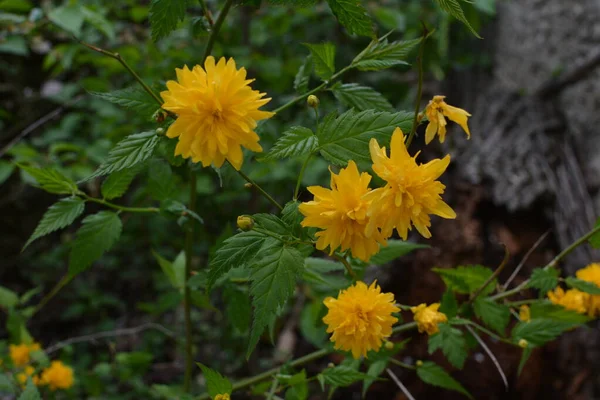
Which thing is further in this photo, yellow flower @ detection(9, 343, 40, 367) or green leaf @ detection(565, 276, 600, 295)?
yellow flower @ detection(9, 343, 40, 367)

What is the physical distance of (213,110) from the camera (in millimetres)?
546

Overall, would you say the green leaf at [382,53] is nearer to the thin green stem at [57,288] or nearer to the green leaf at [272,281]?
the green leaf at [272,281]

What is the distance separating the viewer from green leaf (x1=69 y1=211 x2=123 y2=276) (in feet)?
2.50

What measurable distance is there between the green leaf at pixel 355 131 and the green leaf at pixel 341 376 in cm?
33

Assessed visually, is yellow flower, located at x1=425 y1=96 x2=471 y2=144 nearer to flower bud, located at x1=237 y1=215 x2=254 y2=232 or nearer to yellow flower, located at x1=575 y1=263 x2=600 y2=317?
flower bud, located at x1=237 y1=215 x2=254 y2=232

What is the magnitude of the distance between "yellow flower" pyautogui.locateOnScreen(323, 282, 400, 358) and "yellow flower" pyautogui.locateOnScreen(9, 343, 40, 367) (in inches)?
35.3

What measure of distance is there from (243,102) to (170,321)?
176 centimetres

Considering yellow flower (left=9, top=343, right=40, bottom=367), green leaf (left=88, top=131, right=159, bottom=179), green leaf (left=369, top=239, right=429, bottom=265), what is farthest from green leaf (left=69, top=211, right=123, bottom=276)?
yellow flower (left=9, top=343, right=40, bottom=367)

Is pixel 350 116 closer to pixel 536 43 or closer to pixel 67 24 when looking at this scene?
pixel 67 24

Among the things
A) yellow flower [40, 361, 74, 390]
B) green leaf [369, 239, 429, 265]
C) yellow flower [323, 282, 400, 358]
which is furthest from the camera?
yellow flower [40, 361, 74, 390]

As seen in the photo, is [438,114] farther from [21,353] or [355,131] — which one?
[21,353]

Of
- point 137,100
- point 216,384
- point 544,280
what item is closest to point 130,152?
point 137,100

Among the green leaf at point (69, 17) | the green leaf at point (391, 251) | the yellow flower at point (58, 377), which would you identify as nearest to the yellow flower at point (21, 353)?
the yellow flower at point (58, 377)

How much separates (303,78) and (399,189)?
31cm
